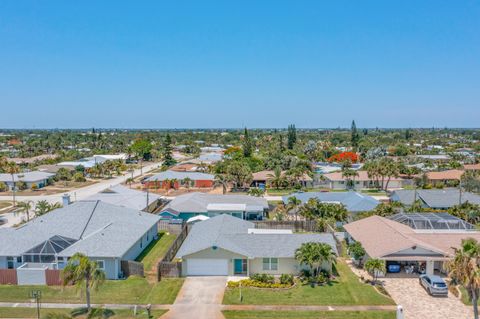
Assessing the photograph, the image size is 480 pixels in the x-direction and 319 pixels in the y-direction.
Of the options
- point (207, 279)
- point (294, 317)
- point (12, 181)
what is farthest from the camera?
point (12, 181)

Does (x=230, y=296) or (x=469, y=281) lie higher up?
(x=469, y=281)

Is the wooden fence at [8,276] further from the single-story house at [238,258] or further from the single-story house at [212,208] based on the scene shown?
the single-story house at [212,208]

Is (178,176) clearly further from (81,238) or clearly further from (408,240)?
(408,240)

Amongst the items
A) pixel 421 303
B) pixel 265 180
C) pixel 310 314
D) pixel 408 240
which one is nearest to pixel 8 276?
pixel 310 314

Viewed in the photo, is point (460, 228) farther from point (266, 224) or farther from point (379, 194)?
point (379, 194)

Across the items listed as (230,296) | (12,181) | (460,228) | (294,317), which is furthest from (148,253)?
(12,181)

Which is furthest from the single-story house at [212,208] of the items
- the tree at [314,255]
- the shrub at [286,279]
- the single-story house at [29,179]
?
the single-story house at [29,179]
